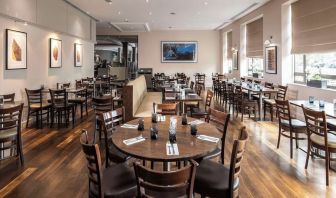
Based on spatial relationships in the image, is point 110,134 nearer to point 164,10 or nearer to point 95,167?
point 95,167

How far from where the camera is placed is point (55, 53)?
8.64 metres

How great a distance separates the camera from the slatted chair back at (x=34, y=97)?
21.5 ft

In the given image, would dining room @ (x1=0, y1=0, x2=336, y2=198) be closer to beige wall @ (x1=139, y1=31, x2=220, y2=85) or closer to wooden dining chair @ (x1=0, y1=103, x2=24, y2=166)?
wooden dining chair @ (x1=0, y1=103, x2=24, y2=166)

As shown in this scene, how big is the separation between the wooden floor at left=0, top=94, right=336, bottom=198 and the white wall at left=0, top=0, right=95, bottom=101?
1629 millimetres

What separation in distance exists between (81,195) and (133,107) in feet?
8.46

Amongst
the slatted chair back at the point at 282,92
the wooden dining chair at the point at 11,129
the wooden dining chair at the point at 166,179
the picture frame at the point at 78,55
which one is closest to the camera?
the wooden dining chair at the point at 166,179

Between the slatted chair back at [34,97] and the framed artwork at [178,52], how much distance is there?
10.4 meters

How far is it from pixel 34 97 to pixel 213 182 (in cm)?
613

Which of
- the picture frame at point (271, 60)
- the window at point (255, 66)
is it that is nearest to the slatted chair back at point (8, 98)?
the picture frame at point (271, 60)

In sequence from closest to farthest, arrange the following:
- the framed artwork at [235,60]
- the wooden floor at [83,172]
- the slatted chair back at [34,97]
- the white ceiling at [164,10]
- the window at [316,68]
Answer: the wooden floor at [83,172]
the slatted chair back at [34,97]
the window at [316,68]
the white ceiling at [164,10]
the framed artwork at [235,60]

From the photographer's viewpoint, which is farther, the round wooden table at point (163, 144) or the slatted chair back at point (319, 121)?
the slatted chair back at point (319, 121)

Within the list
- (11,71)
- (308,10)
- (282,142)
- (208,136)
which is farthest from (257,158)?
(11,71)

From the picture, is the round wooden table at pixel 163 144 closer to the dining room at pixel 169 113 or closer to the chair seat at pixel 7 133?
the dining room at pixel 169 113

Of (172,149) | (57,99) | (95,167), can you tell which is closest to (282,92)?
(57,99)
